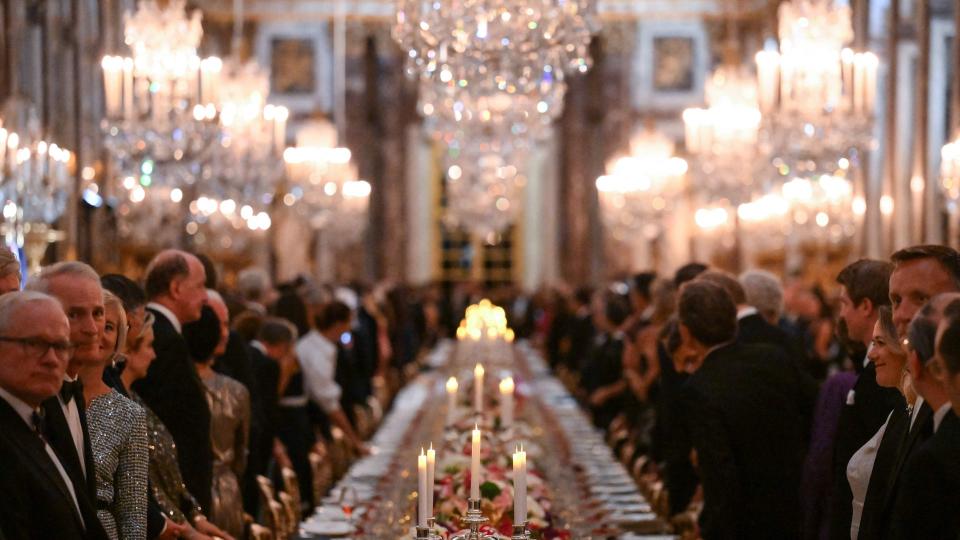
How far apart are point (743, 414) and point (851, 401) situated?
29.0 inches

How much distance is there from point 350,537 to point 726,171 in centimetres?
1477

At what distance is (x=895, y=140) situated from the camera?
2347cm

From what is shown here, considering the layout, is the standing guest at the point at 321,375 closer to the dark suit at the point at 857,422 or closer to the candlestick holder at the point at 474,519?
the dark suit at the point at 857,422

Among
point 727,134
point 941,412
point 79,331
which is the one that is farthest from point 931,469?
point 727,134

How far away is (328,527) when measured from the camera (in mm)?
8047

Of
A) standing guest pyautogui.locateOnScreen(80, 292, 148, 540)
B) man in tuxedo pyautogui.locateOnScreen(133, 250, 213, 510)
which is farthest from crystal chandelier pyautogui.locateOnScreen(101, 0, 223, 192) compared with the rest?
standing guest pyautogui.locateOnScreen(80, 292, 148, 540)

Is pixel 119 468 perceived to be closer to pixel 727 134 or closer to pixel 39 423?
pixel 39 423

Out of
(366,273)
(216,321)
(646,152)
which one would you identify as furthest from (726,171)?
(366,273)

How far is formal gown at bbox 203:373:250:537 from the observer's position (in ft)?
23.8

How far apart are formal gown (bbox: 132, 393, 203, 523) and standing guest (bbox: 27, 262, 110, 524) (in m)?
0.80

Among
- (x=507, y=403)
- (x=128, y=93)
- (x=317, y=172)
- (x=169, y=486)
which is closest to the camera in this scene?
(x=169, y=486)

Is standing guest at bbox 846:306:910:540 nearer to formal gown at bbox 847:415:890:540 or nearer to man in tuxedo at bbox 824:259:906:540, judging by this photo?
formal gown at bbox 847:415:890:540

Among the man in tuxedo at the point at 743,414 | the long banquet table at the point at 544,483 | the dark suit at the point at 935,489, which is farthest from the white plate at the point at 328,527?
the dark suit at the point at 935,489

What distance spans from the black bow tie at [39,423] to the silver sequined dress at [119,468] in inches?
26.4
